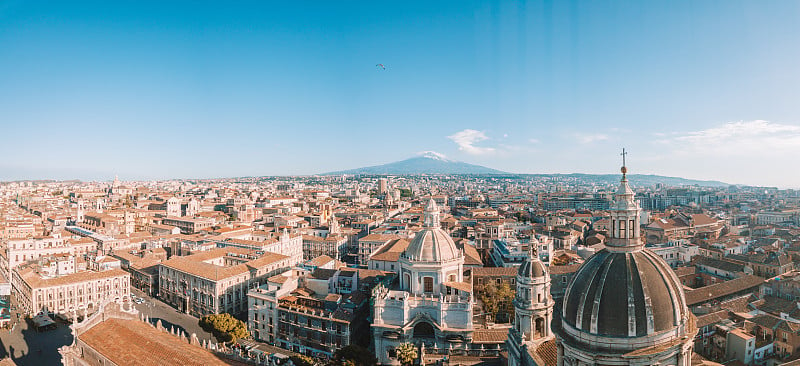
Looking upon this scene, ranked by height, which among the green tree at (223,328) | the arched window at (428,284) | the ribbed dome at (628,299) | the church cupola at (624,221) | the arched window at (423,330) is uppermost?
the church cupola at (624,221)

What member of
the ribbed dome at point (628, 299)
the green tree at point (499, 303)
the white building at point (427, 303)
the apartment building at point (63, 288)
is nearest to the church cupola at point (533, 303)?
the ribbed dome at point (628, 299)

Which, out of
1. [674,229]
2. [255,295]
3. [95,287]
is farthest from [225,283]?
[674,229]

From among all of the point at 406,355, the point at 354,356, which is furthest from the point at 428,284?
the point at 354,356

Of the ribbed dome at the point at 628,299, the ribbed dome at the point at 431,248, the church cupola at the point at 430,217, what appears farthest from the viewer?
the church cupola at the point at 430,217

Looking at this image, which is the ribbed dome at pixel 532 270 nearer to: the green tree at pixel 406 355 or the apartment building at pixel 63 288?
the green tree at pixel 406 355

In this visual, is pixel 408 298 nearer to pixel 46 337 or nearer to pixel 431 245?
pixel 431 245

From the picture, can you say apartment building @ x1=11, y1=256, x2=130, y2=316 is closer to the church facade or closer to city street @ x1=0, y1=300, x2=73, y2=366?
city street @ x1=0, y1=300, x2=73, y2=366

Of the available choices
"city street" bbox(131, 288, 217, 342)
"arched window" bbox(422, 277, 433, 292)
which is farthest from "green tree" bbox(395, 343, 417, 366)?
"city street" bbox(131, 288, 217, 342)

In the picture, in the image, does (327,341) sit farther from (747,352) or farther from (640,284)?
(747,352)
